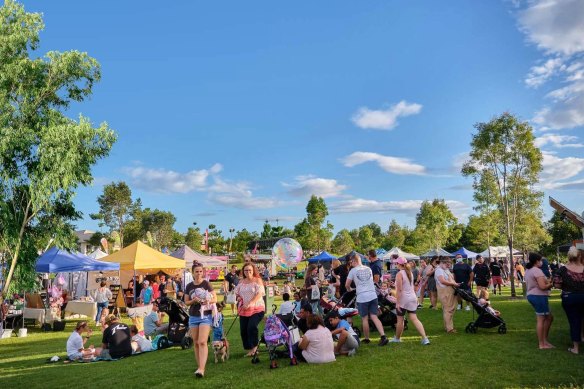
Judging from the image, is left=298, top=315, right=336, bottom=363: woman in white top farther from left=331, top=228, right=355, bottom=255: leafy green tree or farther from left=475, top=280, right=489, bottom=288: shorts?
left=331, top=228, right=355, bottom=255: leafy green tree

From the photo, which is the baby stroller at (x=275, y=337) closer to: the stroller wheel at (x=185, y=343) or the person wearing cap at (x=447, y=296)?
the stroller wheel at (x=185, y=343)

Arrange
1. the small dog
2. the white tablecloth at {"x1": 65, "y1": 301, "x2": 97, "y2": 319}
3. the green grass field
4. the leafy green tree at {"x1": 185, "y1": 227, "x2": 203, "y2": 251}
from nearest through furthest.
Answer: the green grass field, the small dog, the white tablecloth at {"x1": 65, "y1": 301, "x2": 97, "y2": 319}, the leafy green tree at {"x1": 185, "y1": 227, "x2": 203, "y2": 251}

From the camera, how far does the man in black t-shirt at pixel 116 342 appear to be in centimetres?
877

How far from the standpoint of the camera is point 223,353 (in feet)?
24.4

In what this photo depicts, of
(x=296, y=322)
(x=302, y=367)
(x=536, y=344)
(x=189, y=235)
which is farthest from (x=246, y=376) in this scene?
(x=189, y=235)

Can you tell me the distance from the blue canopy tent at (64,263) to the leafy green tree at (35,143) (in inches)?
39.8

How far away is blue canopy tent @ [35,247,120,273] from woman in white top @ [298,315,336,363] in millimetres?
12286

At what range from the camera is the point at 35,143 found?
13.7 meters

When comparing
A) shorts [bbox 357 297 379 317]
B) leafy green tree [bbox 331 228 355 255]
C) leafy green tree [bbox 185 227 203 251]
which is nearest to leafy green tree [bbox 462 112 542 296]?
shorts [bbox 357 297 379 317]

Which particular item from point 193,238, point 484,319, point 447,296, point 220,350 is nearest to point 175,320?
point 220,350

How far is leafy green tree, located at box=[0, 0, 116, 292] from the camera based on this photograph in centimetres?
1329

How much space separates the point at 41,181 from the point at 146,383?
9.67 metres

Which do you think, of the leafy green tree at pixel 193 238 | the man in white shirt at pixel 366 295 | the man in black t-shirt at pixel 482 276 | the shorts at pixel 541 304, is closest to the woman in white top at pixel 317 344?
the man in white shirt at pixel 366 295

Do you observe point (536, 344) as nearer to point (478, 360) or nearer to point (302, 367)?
point (478, 360)
